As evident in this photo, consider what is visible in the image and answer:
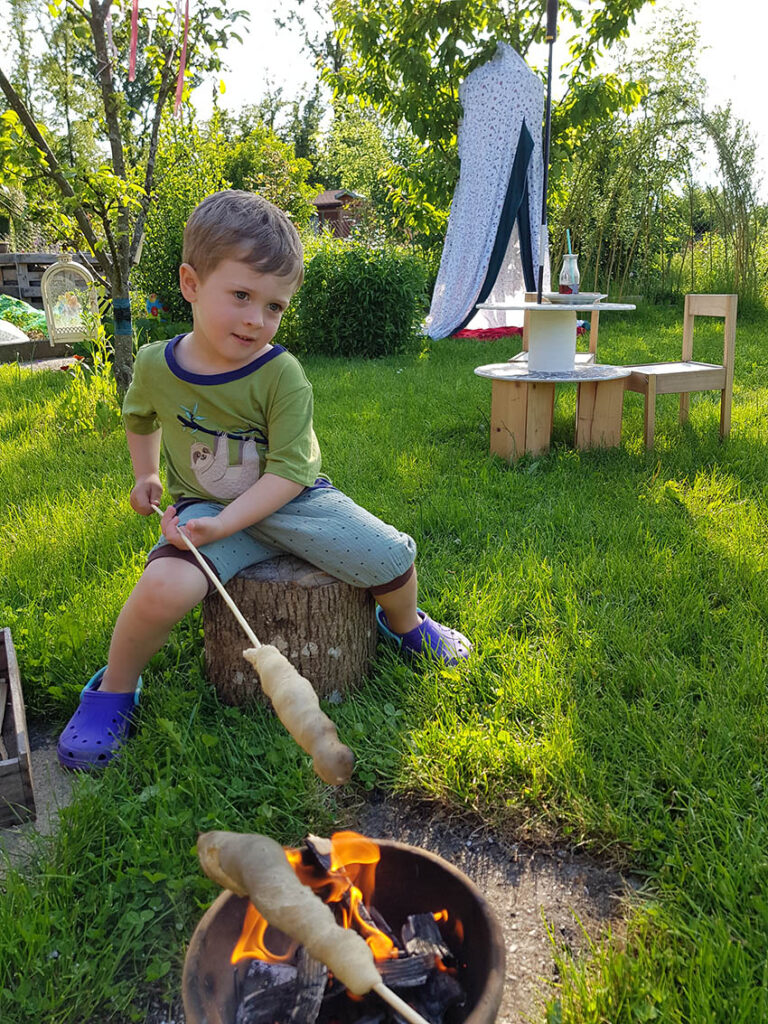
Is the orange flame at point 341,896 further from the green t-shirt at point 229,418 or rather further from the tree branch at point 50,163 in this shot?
the tree branch at point 50,163

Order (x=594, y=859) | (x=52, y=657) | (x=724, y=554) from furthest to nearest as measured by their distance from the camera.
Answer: (x=724, y=554)
(x=52, y=657)
(x=594, y=859)

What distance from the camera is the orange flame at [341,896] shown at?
1251mm

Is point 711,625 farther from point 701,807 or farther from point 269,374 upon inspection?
point 269,374

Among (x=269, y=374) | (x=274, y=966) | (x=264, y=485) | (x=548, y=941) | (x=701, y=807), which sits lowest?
(x=548, y=941)

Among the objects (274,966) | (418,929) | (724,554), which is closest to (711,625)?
(724,554)

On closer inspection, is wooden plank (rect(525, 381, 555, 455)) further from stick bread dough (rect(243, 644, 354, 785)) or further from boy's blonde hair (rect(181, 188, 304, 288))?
stick bread dough (rect(243, 644, 354, 785))

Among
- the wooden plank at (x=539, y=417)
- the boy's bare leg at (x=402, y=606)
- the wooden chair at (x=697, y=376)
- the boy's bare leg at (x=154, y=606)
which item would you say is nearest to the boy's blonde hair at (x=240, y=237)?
the boy's bare leg at (x=154, y=606)

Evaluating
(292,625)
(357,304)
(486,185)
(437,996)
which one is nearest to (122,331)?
(292,625)

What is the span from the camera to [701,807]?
6.01 feet

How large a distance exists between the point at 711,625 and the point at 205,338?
1.88 meters

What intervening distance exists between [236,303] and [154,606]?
2.68ft

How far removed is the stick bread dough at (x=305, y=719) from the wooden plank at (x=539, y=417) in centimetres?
339

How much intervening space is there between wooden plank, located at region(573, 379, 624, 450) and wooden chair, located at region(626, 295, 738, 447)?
0.16m

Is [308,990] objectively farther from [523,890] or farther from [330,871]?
[523,890]
